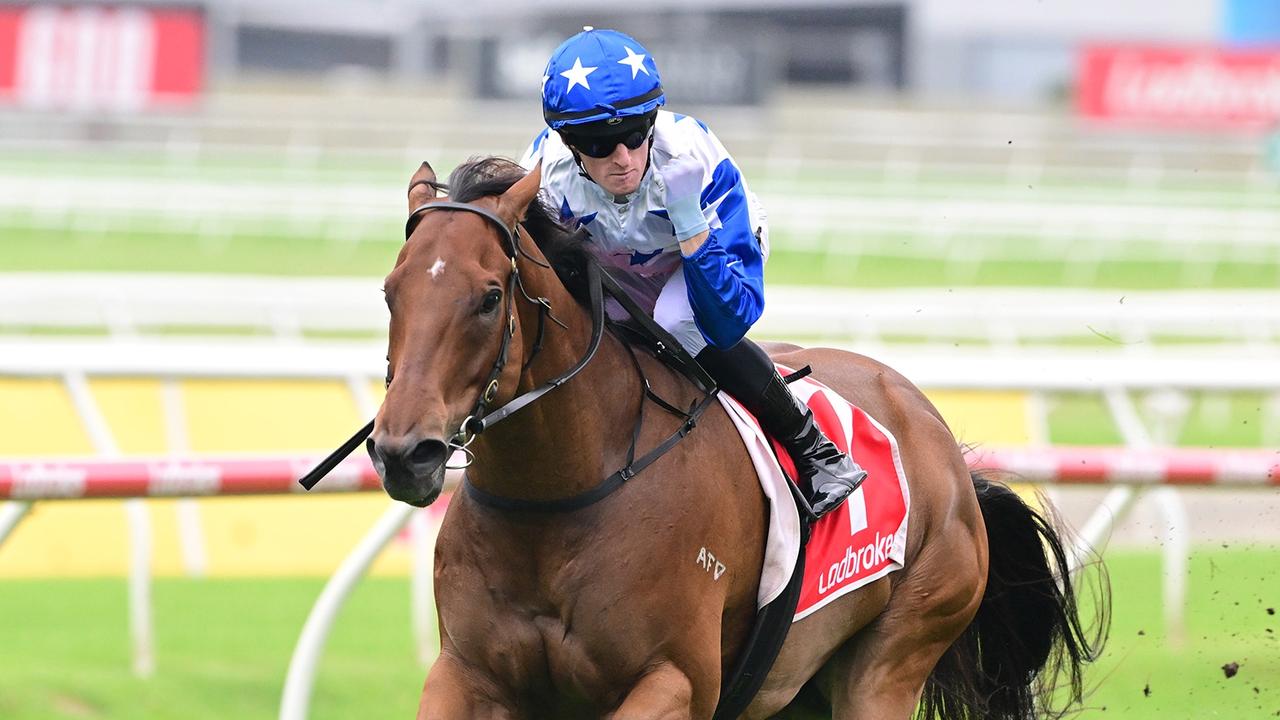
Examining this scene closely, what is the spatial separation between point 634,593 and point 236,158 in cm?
2205

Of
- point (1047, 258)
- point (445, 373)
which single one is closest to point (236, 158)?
point (1047, 258)

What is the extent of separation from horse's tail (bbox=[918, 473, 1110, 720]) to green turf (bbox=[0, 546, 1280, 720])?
26.4 inches

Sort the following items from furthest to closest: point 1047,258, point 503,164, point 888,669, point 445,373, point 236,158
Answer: point 236,158 → point 1047,258 → point 888,669 → point 503,164 → point 445,373

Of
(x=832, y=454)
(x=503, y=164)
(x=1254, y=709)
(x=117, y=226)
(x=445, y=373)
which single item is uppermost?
(x=503, y=164)

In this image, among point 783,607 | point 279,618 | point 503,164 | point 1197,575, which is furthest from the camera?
point 1197,575

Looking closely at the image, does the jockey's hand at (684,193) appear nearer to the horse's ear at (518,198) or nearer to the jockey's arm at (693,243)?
the jockey's arm at (693,243)

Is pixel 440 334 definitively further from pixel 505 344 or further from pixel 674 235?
pixel 674 235

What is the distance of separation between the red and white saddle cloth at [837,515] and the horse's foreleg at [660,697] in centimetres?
43

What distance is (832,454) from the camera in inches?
141

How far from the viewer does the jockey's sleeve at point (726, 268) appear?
314 cm

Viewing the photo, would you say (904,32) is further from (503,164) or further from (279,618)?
(503,164)

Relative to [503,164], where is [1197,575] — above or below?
below

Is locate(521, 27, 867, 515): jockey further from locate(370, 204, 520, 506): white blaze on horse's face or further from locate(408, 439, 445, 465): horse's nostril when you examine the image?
locate(408, 439, 445, 465): horse's nostril

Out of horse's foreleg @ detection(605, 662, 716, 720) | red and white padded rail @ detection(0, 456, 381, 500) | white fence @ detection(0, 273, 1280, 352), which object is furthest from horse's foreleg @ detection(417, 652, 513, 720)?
white fence @ detection(0, 273, 1280, 352)
